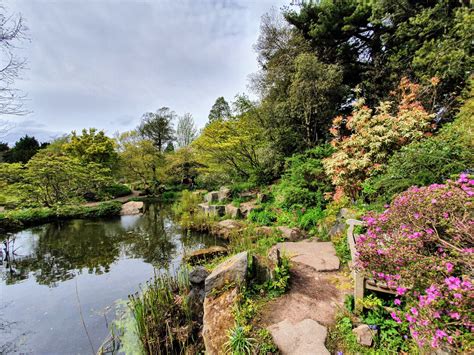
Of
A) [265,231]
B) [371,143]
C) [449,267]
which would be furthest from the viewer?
[265,231]

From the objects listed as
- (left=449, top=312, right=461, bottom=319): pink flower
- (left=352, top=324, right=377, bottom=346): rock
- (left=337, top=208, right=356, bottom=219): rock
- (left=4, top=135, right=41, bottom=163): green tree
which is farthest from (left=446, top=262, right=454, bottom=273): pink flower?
(left=4, top=135, right=41, bottom=163): green tree

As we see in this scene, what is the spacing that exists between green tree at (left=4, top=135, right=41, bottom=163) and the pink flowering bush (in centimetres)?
3001

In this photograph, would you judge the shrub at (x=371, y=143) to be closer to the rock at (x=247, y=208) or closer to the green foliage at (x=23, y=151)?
the rock at (x=247, y=208)

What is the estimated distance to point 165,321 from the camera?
111 inches

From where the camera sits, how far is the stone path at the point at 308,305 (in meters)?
1.98

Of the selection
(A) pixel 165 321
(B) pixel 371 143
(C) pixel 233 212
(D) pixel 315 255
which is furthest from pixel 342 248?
(C) pixel 233 212

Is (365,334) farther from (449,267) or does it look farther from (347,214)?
(347,214)

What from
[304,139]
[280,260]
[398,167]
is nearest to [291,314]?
[280,260]

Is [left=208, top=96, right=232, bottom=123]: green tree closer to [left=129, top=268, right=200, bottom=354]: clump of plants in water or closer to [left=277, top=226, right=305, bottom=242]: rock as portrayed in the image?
[left=277, top=226, right=305, bottom=242]: rock

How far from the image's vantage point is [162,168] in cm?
1738

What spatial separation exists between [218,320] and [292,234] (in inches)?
124

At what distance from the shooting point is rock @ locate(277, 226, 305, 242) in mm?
5039

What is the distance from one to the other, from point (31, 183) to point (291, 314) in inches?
401

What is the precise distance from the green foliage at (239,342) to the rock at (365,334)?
1012 millimetres
